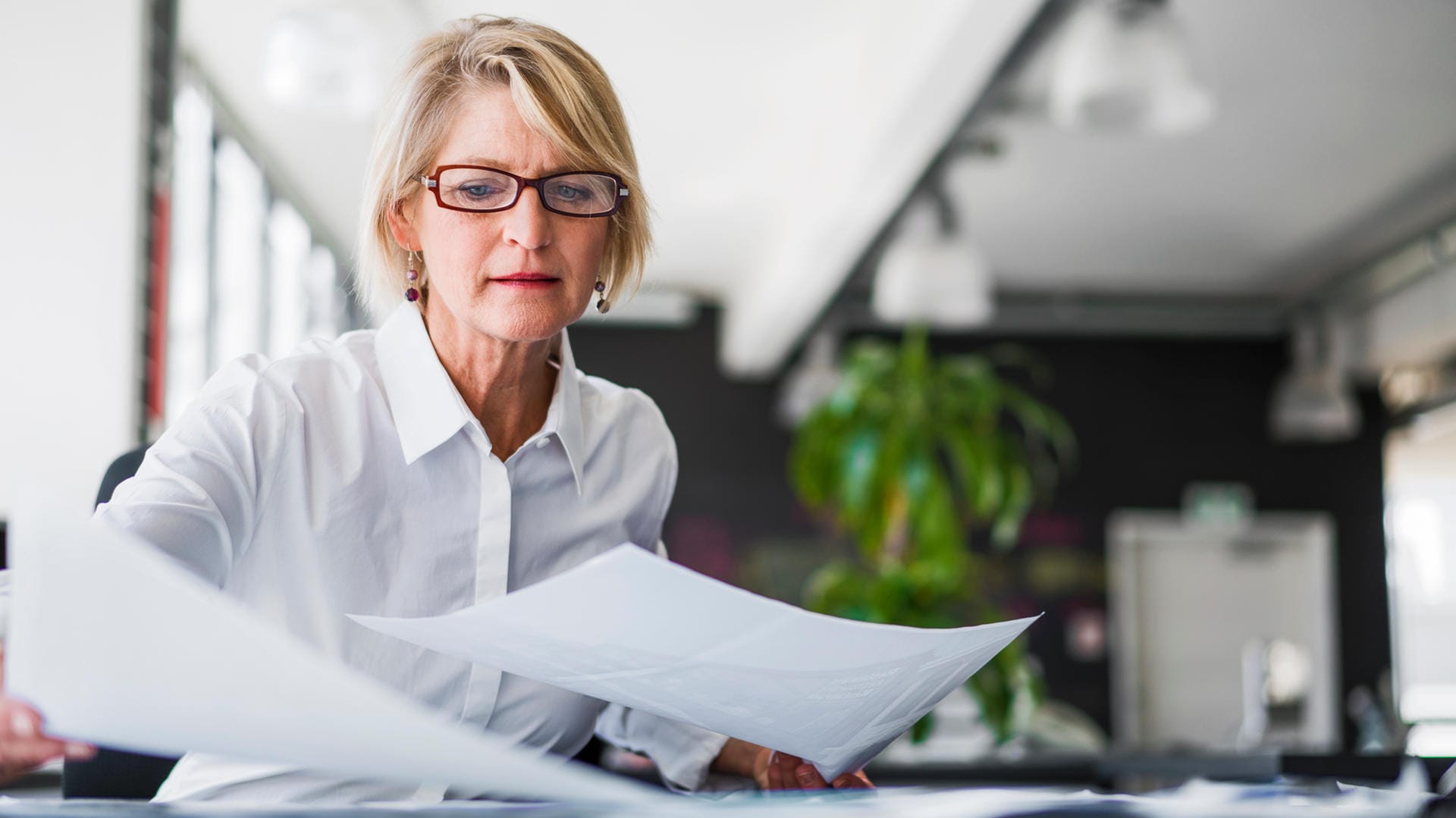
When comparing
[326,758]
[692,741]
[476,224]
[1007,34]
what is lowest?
[692,741]

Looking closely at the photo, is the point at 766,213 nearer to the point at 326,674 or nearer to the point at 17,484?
the point at 17,484

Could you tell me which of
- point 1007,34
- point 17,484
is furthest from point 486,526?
point 1007,34

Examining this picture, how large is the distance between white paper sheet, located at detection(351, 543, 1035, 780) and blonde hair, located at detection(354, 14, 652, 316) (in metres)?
0.45

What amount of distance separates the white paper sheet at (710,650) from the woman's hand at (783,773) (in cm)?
14

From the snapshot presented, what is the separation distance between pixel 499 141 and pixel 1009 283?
8.08m

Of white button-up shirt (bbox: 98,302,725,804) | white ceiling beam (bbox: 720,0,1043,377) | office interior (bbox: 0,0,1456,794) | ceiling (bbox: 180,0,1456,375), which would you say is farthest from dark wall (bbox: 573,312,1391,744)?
white button-up shirt (bbox: 98,302,725,804)

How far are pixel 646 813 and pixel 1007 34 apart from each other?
3.68 metres

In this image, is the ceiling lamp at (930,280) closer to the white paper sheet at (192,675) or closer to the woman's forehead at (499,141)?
the woman's forehead at (499,141)

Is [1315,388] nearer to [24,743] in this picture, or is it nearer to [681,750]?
[681,750]

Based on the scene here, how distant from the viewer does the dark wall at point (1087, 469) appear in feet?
30.2

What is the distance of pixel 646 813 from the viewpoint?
549mm

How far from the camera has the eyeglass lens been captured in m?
1.01

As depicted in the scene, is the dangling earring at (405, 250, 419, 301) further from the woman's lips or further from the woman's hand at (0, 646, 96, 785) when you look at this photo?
the woman's hand at (0, 646, 96, 785)

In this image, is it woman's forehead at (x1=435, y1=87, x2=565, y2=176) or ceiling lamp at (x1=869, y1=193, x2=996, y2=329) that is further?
ceiling lamp at (x1=869, y1=193, x2=996, y2=329)
